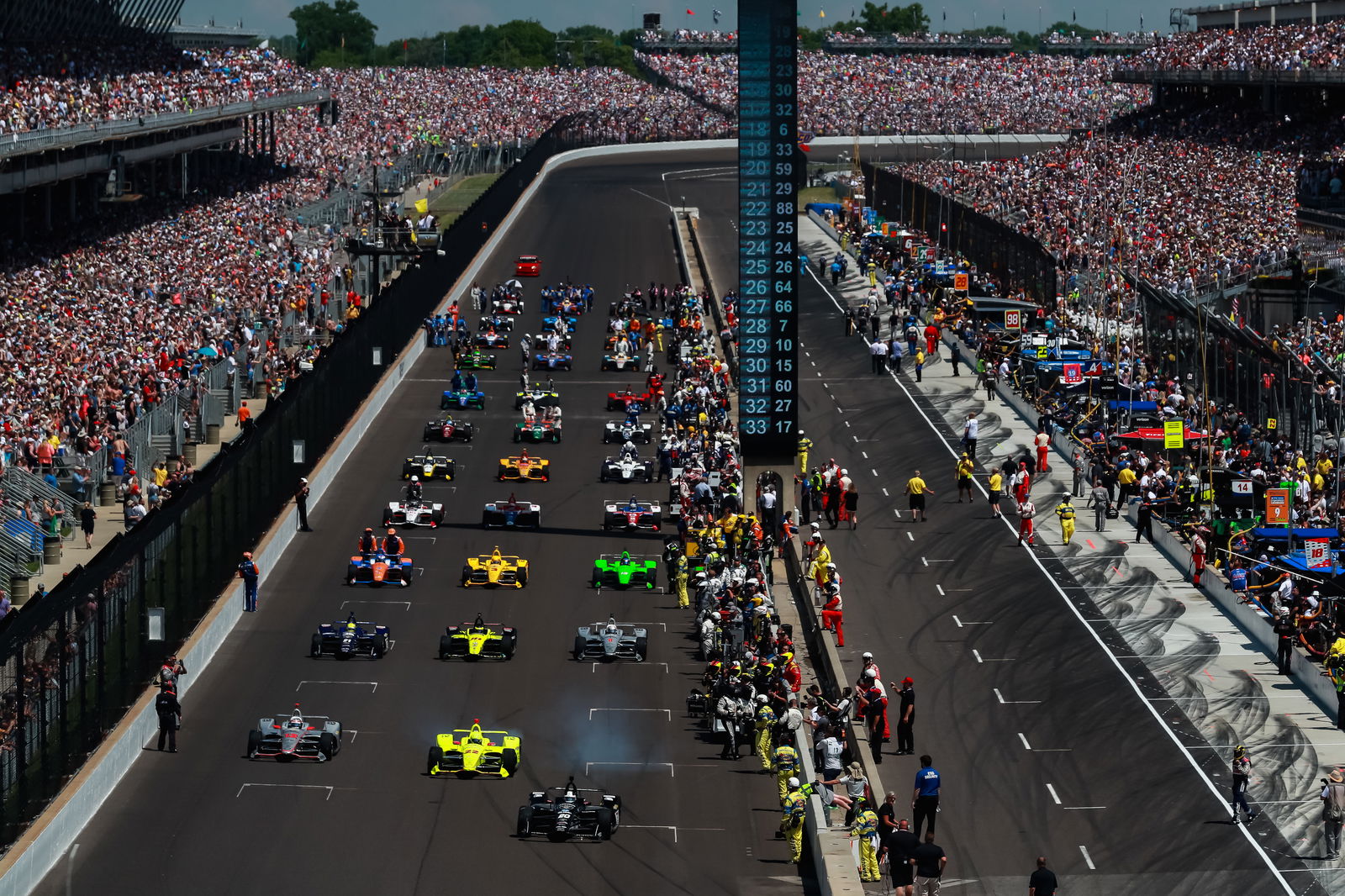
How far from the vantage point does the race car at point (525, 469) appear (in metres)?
60.3

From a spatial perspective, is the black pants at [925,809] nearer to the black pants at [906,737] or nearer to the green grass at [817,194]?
the black pants at [906,737]

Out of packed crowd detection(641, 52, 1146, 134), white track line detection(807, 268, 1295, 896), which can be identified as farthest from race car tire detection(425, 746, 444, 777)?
packed crowd detection(641, 52, 1146, 134)

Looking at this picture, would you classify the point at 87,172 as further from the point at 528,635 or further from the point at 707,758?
the point at 707,758

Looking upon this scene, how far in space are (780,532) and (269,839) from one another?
2153 cm

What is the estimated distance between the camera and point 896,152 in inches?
6599

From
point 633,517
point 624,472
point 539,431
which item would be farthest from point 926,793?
point 539,431

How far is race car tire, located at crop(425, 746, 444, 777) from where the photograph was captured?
3622 cm

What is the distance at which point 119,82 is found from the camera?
9288 cm

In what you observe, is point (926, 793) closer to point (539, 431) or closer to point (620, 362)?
point (539, 431)

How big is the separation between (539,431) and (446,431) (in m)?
2.78

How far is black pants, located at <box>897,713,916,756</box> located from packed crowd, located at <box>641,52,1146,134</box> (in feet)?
452

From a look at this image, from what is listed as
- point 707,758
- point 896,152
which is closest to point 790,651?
point 707,758

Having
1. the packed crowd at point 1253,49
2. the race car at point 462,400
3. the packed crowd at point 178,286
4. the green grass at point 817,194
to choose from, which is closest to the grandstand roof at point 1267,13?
the packed crowd at point 1253,49

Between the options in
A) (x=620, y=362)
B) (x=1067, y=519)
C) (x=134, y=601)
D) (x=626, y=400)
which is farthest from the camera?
(x=620, y=362)
